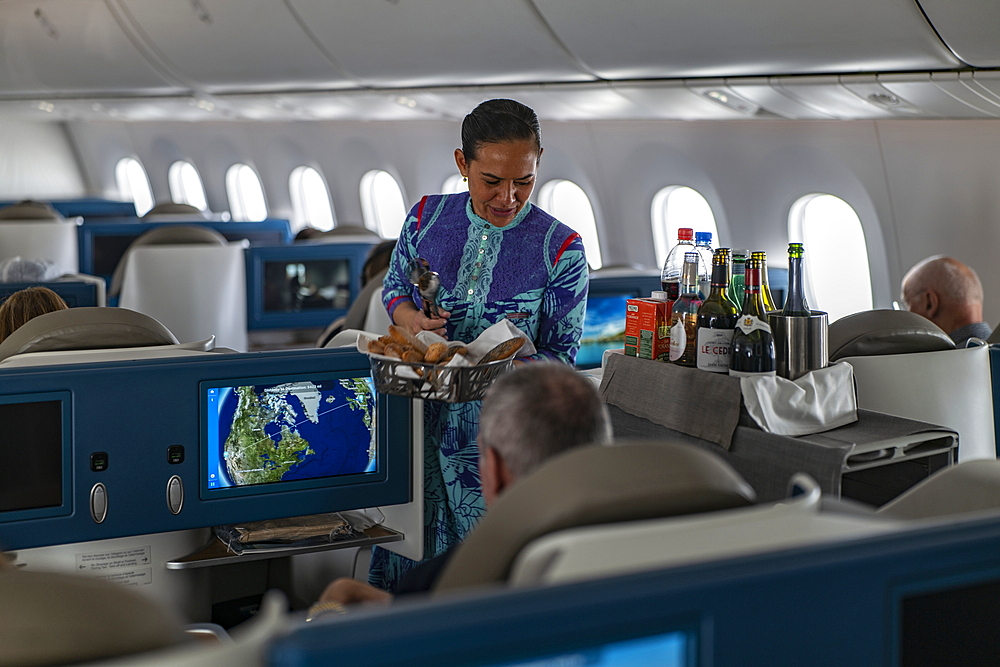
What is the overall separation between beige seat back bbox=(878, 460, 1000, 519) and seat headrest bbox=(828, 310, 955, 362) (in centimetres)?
76

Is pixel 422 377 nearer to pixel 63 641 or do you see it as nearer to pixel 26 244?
pixel 63 641

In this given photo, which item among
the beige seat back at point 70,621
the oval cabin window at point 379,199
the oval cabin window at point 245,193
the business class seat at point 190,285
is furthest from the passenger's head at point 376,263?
the oval cabin window at point 245,193

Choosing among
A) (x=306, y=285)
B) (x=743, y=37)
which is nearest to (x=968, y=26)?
(x=743, y=37)

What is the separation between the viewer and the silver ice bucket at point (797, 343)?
7.03ft

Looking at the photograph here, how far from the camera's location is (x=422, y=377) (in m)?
2.13

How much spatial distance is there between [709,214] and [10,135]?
14.3 meters

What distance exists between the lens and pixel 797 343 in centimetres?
215

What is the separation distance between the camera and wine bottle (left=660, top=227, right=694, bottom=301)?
7.79ft

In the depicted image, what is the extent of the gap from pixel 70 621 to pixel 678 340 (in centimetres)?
149

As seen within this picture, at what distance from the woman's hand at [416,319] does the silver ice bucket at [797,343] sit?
2.52 feet

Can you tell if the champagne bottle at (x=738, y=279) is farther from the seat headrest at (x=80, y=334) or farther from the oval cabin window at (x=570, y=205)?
the oval cabin window at (x=570, y=205)

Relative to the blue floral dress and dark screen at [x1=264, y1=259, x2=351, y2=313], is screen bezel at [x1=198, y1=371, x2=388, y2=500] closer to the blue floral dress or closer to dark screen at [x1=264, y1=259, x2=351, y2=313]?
the blue floral dress

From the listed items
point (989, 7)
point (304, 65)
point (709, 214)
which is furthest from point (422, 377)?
point (304, 65)

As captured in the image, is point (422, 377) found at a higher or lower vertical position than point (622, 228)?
lower
